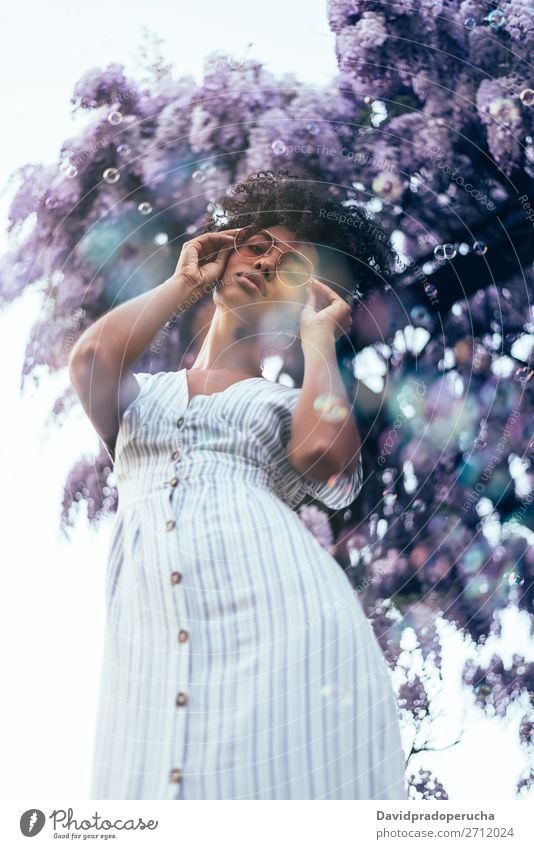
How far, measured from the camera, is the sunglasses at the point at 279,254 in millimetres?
1362

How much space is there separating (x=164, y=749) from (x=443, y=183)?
0.91 metres

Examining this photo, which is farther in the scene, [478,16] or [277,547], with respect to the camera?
[478,16]

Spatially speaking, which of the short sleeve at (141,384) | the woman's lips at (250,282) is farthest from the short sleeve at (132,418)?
the woman's lips at (250,282)

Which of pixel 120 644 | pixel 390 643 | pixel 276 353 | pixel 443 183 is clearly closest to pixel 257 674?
pixel 120 644

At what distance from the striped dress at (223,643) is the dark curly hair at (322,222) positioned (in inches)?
12.3

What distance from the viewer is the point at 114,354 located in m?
1.20

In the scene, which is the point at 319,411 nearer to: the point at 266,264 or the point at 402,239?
the point at 266,264

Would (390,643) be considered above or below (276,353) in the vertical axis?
below

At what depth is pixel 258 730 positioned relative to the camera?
43.4 inches

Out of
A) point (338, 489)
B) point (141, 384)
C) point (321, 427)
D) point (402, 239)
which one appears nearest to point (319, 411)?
point (321, 427)

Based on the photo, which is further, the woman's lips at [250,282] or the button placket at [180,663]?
the woman's lips at [250,282]

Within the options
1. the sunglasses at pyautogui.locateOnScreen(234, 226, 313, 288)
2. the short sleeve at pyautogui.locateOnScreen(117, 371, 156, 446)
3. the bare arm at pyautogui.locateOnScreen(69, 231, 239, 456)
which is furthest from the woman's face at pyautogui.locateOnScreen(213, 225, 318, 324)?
the short sleeve at pyautogui.locateOnScreen(117, 371, 156, 446)

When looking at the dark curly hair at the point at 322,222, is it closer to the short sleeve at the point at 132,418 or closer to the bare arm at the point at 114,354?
the bare arm at the point at 114,354

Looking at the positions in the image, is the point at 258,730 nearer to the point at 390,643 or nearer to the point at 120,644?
the point at 120,644
